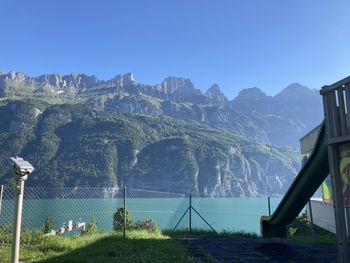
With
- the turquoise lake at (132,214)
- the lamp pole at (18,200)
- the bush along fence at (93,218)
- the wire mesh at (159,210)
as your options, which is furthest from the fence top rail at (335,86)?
the turquoise lake at (132,214)

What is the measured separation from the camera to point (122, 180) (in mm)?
185000

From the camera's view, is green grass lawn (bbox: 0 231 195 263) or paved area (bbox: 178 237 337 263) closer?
green grass lawn (bbox: 0 231 195 263)

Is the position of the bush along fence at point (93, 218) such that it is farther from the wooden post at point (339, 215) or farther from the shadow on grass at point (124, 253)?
the wooden post at point (339, 215)

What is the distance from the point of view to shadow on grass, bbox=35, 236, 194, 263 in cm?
781

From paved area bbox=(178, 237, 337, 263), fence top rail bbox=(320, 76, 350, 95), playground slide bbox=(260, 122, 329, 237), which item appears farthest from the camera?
paved area bbox=(178, 237, 337, 263)

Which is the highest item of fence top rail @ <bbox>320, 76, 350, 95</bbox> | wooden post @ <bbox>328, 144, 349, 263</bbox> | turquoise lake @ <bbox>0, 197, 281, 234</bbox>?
fence top rail @ <bbox>320, 76, 350, 95</bbox>

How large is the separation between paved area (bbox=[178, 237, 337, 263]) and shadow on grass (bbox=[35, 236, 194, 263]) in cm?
55

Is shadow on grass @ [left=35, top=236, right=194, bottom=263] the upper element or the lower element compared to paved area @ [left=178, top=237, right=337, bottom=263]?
upper

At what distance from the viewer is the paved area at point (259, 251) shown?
8.42 metres

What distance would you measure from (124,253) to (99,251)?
586 millimetres

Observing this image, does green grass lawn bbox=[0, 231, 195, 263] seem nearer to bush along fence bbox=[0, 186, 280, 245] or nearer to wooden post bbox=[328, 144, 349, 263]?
bush along fence bbox=[0, 186, 280, 245]

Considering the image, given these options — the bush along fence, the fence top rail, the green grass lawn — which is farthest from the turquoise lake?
the fence top rail

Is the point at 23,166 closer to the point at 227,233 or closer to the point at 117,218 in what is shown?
the point at 227,233

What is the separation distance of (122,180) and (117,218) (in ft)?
549
